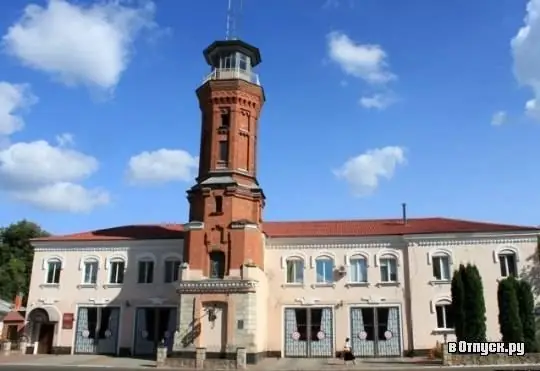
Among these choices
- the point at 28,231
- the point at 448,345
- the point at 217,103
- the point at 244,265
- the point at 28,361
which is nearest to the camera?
the point at 448,345

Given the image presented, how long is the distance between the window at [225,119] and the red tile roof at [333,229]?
748cm

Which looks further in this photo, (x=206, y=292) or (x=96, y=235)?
(x=96, y=235)

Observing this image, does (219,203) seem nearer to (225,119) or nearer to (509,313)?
(225,119)

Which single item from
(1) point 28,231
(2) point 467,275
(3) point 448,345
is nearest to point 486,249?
(2) point 467,275

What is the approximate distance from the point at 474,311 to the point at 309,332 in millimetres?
10624

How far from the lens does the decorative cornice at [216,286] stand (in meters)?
28.6

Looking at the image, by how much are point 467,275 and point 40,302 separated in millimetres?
25875

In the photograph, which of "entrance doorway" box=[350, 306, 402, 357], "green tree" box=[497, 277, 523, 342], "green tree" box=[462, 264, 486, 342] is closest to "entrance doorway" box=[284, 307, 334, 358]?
"entrance doorway" box=[350, 306, 402, 357]

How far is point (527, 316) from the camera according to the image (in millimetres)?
24500

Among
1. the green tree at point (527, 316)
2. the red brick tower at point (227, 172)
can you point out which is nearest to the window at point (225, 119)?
the red brick tower at point (227, 172)

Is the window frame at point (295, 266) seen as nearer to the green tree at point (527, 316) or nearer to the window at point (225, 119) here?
the window at point (225, 119)

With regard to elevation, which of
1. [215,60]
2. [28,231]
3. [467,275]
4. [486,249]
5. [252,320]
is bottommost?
[252,320]

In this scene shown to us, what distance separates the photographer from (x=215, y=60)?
1380 inches

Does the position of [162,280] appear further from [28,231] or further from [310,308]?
[28,231]
